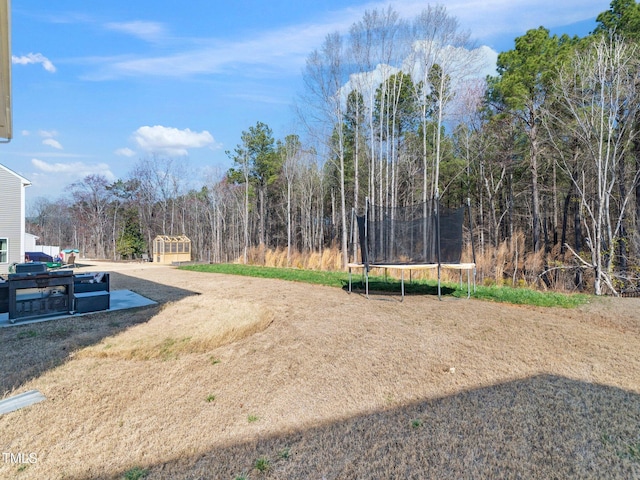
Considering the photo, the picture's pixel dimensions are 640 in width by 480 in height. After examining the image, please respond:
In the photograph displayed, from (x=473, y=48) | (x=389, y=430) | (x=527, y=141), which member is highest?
(x=473, y=48)

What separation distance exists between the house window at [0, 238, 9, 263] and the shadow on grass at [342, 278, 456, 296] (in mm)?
13356

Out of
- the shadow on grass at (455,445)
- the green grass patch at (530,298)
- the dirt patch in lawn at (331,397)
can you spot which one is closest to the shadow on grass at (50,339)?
the dirt patch in lawn at (331,397)

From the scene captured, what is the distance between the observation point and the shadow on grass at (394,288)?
6.75m

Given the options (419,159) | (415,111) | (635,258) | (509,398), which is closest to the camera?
(509,398)

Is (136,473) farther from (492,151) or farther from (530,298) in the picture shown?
(492,151)

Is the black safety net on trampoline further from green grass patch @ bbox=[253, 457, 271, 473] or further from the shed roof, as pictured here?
the shed roof

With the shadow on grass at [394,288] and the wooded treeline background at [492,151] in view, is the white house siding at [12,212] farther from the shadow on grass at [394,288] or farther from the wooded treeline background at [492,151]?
the shadow on grass at [394,288]

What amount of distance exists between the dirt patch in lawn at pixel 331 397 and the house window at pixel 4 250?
455 inches

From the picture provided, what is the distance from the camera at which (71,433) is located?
2037 mm

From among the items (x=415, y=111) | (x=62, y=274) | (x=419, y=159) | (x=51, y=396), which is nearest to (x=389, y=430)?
(x=51, y=396)

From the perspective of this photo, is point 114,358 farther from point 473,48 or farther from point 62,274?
point 473,48

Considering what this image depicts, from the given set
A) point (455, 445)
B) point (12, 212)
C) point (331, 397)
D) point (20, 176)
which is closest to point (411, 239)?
point (331, 397)

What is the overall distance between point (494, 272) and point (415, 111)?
7863 mm

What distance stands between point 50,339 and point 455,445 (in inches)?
171
